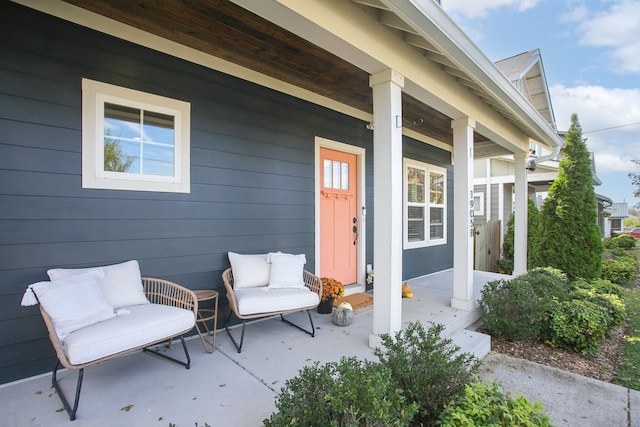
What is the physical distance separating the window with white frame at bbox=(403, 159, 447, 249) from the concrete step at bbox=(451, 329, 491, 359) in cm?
250

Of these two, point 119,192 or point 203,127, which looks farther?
point 203,127

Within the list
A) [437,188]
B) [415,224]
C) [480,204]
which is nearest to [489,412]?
[415,224]

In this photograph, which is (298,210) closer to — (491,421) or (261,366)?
(261,366)

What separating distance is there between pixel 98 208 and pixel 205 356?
1.48 metres

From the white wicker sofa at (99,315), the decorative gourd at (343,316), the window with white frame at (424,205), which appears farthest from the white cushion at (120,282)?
the window with white frame at (424,205)

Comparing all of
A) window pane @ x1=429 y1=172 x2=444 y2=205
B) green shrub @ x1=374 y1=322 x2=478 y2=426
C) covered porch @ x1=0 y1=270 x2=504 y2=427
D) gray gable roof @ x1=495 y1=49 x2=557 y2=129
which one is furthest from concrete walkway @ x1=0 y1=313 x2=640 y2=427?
gray gable roof @ x1=495 y1=49 x2=557 y2=129

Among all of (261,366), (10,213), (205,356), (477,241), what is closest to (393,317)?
(261,366)

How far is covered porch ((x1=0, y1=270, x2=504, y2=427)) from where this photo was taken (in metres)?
1.76

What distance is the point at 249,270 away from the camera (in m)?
3.05

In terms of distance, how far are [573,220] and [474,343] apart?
4.14 m

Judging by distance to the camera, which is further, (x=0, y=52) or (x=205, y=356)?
(x=205, y=356)

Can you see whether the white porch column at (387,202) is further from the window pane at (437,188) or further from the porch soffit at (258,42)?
the window pane at (437,188)

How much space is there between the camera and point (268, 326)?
324cm

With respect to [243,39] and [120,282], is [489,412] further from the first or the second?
[243,39]
